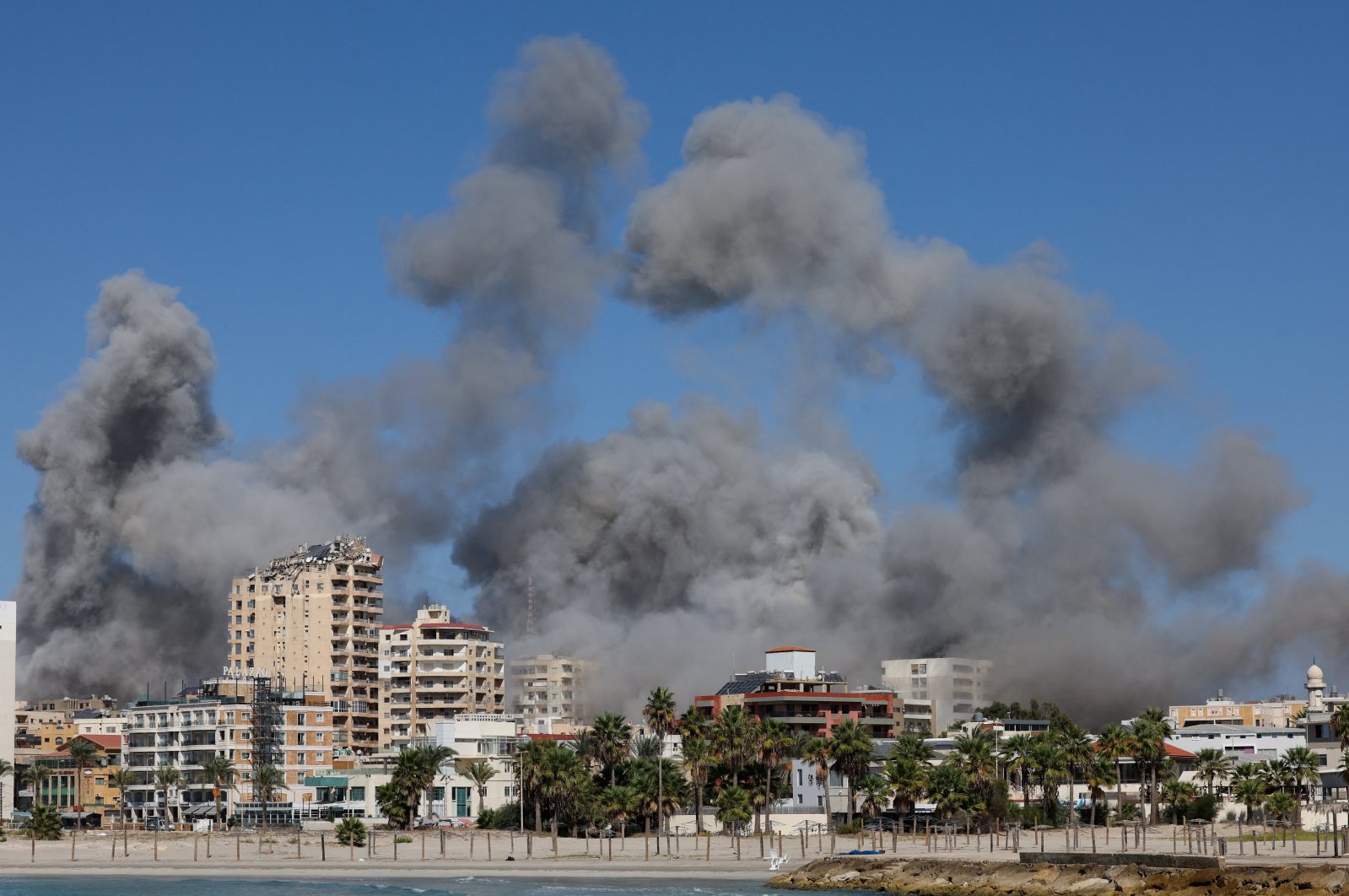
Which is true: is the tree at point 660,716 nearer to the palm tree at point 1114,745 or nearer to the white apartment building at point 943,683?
the palm tree at point 1114,745

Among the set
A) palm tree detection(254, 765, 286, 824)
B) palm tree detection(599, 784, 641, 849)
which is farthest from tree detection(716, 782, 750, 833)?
palm tree detection(254, 765, 286, 824)

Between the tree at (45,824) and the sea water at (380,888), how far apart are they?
1915 cm

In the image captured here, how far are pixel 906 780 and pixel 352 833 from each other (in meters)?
31.0

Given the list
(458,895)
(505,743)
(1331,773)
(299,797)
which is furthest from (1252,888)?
(299,797)

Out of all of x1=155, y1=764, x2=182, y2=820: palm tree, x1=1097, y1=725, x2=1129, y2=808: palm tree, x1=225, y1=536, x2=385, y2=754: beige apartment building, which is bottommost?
x1=155, y1=764, x2=182, y2=820: palm tree

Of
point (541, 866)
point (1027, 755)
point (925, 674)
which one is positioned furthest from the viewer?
point (925, 674)

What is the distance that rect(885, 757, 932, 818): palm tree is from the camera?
102125 millimetres

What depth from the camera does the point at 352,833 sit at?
106 m

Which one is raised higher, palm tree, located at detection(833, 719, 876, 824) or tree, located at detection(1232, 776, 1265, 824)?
palm tree, located at detection(833, 719, 876, 824)

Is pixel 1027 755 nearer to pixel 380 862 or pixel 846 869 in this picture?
pixel 846 869

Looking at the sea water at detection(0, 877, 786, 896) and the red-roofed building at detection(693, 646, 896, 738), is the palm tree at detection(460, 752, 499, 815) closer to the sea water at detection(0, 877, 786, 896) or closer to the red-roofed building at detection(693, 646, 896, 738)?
the red-roofed building at detection(693, 646, 896, 738)

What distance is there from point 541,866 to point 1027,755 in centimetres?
3124

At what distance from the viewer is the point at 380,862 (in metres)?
101

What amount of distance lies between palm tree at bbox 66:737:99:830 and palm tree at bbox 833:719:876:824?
58.3 m
